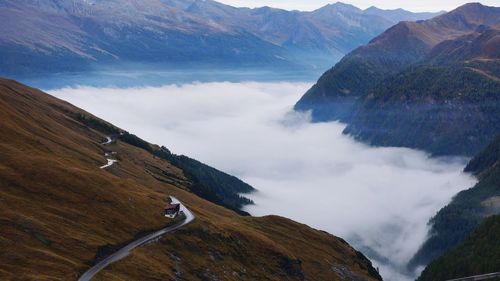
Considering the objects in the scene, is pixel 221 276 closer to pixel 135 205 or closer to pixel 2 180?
pixel 135 205

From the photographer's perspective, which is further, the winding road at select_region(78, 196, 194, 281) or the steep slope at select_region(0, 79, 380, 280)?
the winding road at select_region(78, 196, 194, 281)

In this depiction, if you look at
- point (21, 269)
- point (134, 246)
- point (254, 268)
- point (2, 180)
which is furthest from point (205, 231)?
point (21, 269)

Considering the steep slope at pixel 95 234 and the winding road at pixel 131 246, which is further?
the winding road at pixel 131 246

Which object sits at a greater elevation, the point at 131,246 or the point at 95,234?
the point at 95,234

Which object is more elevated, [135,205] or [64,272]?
[135,205]

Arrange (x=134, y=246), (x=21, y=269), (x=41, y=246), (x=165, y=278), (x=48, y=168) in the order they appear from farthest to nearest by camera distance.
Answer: (x=48, y=168)
(x=134, y=246)
(x=165, y=278)
(x=41, y=246)
(x=21, y=269)

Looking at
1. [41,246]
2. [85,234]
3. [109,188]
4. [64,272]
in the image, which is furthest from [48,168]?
[64,272]

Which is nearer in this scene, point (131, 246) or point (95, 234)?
point (95, 234)

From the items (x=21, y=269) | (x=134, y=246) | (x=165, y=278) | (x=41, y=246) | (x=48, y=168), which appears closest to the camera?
(x=21, y=269)

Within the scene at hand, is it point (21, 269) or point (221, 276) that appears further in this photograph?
point (221, 276)
